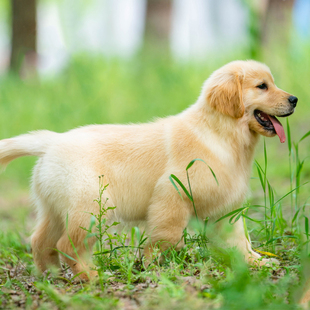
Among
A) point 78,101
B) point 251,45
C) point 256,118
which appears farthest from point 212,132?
point 78,101

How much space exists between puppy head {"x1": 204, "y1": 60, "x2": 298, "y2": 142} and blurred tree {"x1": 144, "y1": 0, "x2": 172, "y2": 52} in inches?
271

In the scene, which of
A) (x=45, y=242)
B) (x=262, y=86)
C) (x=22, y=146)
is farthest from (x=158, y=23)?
(x=45, y=242)

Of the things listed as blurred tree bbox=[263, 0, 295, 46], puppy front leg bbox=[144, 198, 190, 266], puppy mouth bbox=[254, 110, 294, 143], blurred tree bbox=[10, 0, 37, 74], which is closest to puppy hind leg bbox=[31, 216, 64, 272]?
A: puppy front leg bbox=[144, 198, 190, 266]

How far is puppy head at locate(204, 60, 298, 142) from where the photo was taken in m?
3.23

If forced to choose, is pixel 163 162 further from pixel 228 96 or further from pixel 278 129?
pixel 278 129

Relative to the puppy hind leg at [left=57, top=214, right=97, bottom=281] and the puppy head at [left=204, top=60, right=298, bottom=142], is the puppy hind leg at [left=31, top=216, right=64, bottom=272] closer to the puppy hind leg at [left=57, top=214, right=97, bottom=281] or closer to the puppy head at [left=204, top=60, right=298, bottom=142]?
the puppy hind leg at [left=57, top=214, right=97, bottom=281]

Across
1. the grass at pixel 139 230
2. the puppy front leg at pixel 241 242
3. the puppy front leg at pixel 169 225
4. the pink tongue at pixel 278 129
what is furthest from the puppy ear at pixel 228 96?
the puppy front leg at pixel 241 242

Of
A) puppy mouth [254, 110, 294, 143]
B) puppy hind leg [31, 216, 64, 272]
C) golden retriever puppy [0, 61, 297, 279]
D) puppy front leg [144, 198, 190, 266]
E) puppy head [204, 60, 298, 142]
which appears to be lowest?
puppy hind leg [31, 216, 64, 272]

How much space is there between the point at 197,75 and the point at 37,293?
717cm

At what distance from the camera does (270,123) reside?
332 centimetres

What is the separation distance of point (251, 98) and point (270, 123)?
0.87 ft

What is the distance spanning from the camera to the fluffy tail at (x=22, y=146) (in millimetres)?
3199

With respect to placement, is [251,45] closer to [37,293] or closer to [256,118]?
[256,118]

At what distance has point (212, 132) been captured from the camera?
10.9ft
